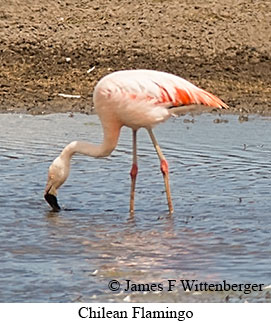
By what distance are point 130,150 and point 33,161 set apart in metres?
1.18

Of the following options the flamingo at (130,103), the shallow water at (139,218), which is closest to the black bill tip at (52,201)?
the flamingo at (130,103)

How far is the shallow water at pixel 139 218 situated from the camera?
6.81 meters

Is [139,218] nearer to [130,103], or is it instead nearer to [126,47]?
[130,103]

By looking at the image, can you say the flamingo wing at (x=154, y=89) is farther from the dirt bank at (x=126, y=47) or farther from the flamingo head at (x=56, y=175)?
the dirt bank at (x=126, y=47)

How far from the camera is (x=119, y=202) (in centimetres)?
928

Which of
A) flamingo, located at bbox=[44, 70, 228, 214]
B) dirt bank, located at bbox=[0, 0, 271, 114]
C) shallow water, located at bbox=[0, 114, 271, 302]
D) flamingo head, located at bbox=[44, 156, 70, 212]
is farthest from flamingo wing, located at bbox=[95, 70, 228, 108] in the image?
dirt bank, located at bbox=[0, 0, 271, 114]

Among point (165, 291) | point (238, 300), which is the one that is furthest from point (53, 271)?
point (238, 300)

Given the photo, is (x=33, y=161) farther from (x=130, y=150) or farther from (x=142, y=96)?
(x=142, y=96)

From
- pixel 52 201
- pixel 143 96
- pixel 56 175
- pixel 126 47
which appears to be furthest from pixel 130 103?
pixel 126 47

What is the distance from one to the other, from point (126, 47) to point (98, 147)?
8289 millimetres

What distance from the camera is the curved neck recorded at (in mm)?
8867

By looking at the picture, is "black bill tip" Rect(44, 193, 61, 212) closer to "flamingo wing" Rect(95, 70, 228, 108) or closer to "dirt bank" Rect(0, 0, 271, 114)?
"flamingo wing" Rect(95, 70, 228, 108)

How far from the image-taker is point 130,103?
8641mm

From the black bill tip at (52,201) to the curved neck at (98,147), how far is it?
359 mm
